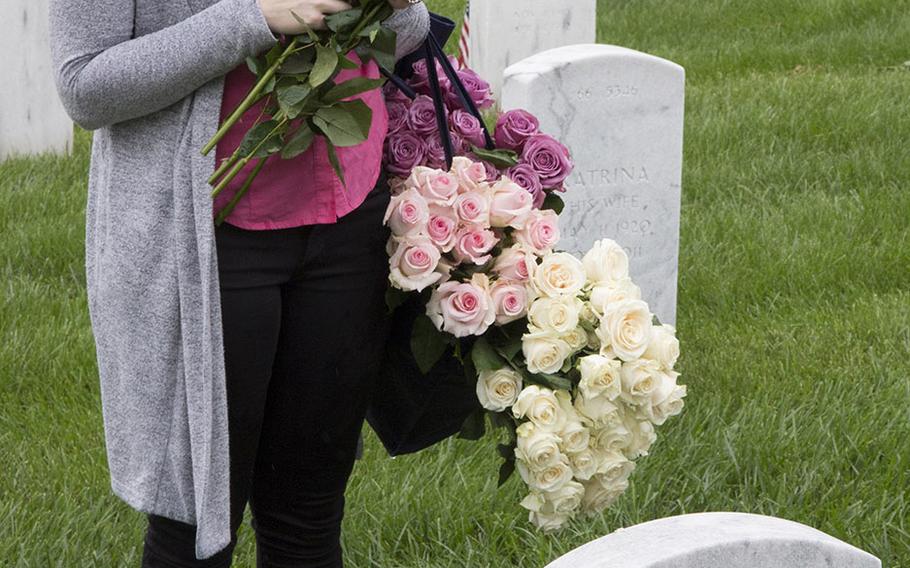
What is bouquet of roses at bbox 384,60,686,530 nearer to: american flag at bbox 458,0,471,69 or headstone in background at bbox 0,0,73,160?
headstone in background at bbox 0,0,73,160

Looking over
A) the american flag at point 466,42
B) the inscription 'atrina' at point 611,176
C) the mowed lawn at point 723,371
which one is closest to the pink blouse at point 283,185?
the mowed lawn at point 723,371

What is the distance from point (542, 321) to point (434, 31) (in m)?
0.58

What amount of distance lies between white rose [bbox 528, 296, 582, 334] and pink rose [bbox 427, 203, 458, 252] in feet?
0.59

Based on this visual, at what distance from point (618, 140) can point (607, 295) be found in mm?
2243

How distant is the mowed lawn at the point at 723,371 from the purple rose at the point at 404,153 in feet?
3.76

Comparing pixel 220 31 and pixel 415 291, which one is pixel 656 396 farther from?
pixel 220 31

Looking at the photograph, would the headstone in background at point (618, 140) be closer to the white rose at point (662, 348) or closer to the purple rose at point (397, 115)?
the purple rose at point (397, 115)

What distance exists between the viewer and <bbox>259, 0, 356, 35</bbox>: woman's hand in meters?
1.88

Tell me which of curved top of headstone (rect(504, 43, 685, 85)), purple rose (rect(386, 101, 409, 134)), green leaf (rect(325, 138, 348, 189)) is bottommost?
curved top of headstone (rect(504, 43, 685, 85))

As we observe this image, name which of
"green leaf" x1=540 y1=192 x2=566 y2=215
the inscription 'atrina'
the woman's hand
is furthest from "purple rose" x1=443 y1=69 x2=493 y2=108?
the inscription 'atrina'

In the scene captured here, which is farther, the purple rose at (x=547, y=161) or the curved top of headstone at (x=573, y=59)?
the curved top of headstone at (x=573, y=59)

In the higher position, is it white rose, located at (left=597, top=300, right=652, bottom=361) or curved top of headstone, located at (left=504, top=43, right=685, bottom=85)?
white rose, located at (left=597, top=300, right=652, bottom=361)

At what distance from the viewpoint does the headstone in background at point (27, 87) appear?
6.41m

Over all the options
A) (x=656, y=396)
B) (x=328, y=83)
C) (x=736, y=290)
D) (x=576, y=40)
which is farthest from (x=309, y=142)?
(x=576, y=40)
